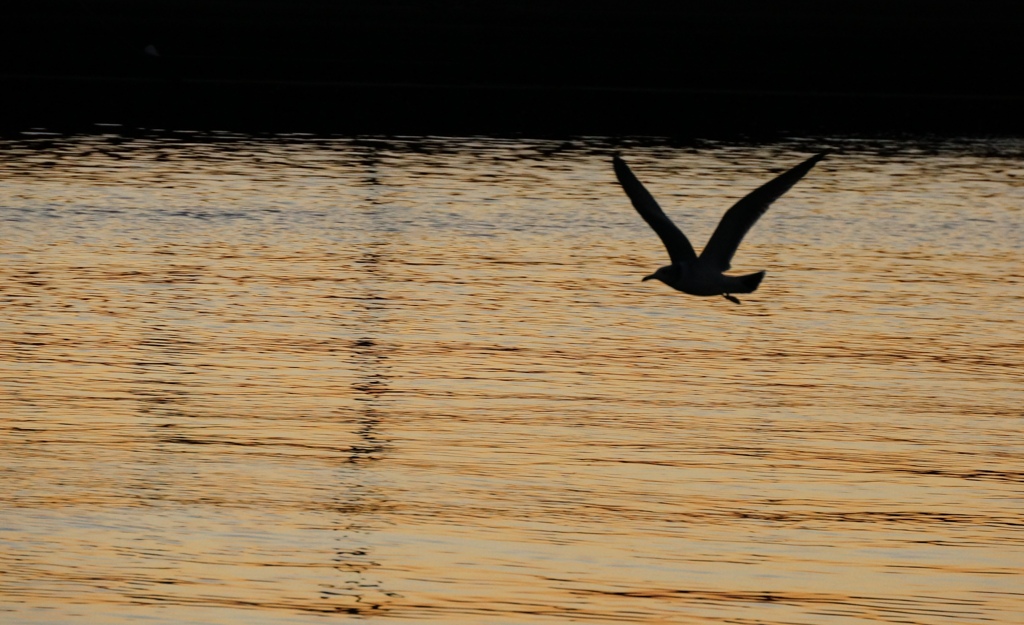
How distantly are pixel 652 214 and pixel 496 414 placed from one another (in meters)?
2.81

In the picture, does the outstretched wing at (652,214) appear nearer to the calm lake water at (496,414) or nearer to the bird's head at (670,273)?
the bird's head at (670,273)

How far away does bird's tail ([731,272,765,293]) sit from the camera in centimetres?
1115

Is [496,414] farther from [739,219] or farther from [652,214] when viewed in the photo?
[739,219]

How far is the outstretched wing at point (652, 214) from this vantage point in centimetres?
1151

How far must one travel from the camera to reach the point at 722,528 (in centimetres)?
1173

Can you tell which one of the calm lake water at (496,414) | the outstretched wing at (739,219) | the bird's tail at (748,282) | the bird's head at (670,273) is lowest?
the calm lake water at (496,414)

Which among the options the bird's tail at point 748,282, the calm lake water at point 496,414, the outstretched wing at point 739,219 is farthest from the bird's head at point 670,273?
the calm lake water at point 496,414

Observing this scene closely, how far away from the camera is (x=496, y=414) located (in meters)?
14.1

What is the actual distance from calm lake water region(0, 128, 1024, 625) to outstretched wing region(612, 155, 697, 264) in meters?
1.53

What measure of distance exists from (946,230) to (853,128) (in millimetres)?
13517

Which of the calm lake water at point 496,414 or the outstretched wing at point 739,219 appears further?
the outstretched wing at point 739,219

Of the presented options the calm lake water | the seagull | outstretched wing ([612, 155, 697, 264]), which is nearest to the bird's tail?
the seagull

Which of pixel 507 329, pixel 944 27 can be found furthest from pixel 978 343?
pixel 944 27

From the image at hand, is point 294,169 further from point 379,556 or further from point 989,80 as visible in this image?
point 989,80
